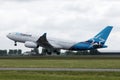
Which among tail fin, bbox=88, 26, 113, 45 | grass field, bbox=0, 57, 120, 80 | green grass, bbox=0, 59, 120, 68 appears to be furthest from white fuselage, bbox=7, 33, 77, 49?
grass field, bbox=0, 57, 120, 80

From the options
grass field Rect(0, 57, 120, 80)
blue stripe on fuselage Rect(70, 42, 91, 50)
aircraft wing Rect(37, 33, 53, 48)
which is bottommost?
grass field Rect(0, 57, 120, 80)

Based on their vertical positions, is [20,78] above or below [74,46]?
below

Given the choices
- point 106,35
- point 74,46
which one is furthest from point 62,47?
point 106,35

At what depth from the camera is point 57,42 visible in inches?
4449

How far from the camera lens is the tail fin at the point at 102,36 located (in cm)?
11131

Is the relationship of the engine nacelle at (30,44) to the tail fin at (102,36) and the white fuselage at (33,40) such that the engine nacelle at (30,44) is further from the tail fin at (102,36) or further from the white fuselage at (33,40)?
the tail fin at (102,36)

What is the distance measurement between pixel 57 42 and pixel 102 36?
12.5m

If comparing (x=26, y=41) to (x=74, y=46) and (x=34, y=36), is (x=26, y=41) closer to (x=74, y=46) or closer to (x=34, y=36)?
(x=34, y=36)

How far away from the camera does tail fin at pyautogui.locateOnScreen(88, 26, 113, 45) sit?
365 feet

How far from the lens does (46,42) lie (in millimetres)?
111875

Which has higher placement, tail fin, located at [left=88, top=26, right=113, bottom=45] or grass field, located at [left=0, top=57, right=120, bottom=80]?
tail fin, located at [left=88, top=26, right=113, bottom=45]

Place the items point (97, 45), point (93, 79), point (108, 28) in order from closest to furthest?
point (93, 79) → point (97, 45) → point (108, 28)

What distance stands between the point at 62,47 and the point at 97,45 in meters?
9.91

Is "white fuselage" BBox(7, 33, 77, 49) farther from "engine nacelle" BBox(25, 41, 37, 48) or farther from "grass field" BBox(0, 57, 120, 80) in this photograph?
"grass field" BBox(0, 57, 120, 80)
